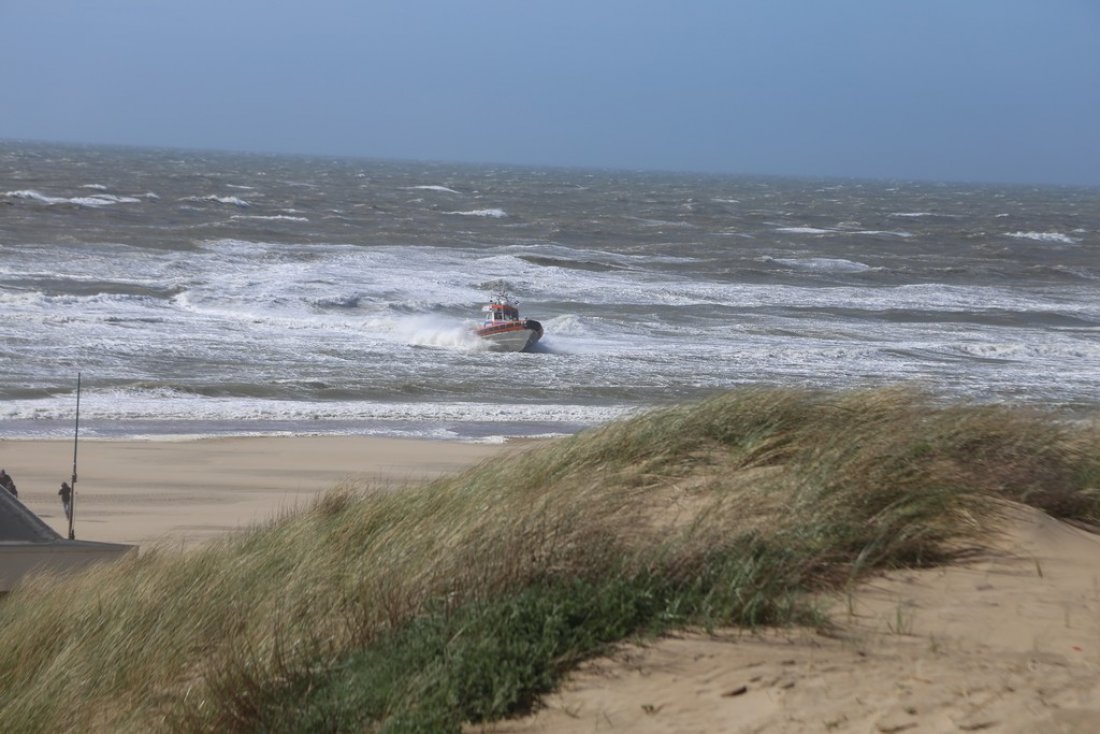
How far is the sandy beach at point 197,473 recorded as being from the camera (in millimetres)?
13023

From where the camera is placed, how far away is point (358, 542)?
5.87 meters

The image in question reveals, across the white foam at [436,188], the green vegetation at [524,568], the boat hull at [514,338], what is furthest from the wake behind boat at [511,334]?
the white foam at [436,188]

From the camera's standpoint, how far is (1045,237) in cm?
7200

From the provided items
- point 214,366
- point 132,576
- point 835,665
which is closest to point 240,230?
point 214,366

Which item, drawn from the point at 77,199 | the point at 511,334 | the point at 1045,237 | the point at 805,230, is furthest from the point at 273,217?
the point at 1045,237

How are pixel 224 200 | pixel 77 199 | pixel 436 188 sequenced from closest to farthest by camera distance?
1. pixel 77 199
2. pixel 224 200
3. pixel 436 188

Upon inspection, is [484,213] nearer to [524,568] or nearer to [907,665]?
[524,568]

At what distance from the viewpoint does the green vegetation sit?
4031 mm

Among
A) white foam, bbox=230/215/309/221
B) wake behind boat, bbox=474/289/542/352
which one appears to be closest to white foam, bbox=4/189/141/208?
white foam, bbox=230/215/309/221

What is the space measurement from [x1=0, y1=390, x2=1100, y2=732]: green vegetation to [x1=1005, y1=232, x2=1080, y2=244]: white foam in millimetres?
68476

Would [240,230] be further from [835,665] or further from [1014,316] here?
[835,665]

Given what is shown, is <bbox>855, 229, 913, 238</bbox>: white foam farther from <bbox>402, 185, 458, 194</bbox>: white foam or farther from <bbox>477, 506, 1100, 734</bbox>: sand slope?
<bbox>477, 506, 1100, 734</bbox>: sand slope

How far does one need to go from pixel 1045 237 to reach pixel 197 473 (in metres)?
66.2

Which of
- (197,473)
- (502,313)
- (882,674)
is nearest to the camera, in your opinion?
(882,674)
